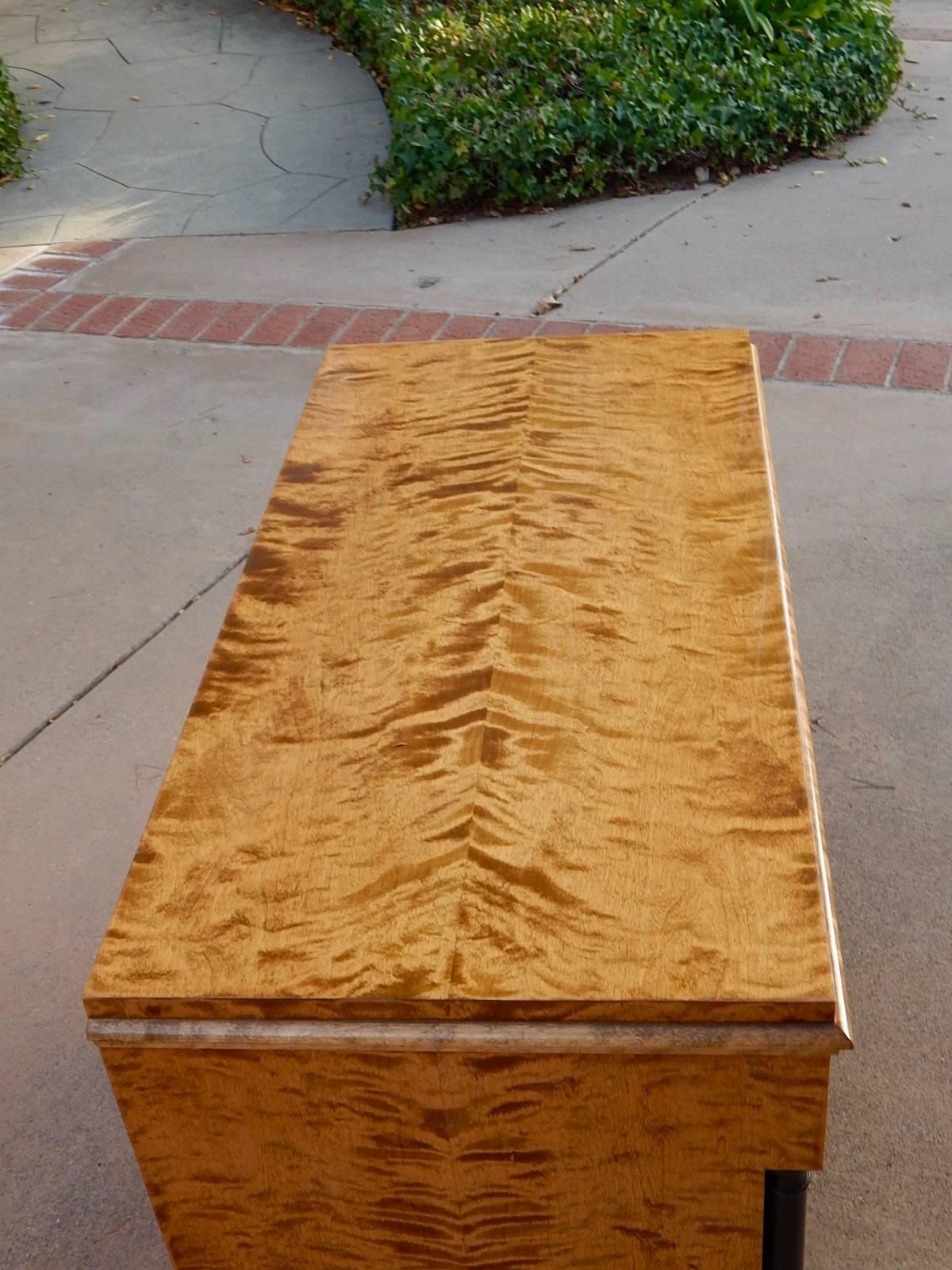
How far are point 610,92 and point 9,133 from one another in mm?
2697

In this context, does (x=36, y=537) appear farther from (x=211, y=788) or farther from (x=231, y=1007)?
(x=231, y=1007)

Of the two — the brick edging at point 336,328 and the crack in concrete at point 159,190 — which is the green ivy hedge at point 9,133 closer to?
the crack in concrete at point 159,190

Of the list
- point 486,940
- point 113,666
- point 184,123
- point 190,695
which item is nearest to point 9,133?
point 184,123

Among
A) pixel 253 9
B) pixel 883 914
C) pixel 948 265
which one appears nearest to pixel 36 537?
Result: pixel 883 914

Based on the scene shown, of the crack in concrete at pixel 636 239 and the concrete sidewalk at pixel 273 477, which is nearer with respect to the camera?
the concrete sidewalk at pixel 273 477

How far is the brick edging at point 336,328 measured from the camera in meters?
3.92

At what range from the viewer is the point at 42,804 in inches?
101

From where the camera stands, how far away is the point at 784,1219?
1.37 metres

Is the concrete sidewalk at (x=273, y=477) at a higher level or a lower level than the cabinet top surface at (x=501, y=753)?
lower

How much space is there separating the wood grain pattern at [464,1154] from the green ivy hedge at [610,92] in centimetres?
444

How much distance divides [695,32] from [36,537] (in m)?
3.91

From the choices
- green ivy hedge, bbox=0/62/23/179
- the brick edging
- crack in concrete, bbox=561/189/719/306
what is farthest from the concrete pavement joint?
green ivy hedge, bbox=0/62/23/179

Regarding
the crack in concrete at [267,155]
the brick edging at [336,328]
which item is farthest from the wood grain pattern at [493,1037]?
the crack in concrete at [267,155]

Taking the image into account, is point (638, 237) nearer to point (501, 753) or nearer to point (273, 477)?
point (273, 477)
